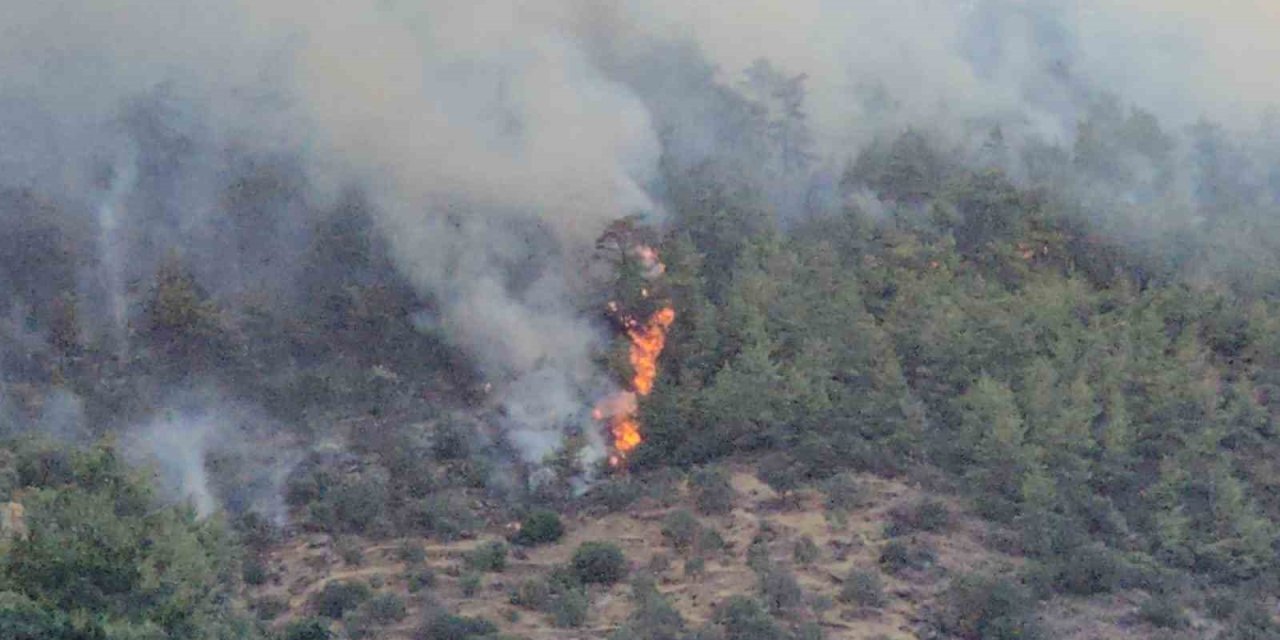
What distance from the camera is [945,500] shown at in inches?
1401

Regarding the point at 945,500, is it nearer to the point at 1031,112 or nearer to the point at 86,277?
the point at 86,277

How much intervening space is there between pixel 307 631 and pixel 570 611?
4.18 m

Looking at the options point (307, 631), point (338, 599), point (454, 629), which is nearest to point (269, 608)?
point (338, 599)

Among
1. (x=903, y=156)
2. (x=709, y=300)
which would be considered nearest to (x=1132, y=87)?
(x=903, y=156)

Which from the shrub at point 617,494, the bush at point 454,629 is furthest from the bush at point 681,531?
the bush at point 454,629

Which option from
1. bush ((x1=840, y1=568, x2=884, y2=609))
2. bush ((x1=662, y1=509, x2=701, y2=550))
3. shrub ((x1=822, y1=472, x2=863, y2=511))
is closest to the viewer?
bush ((x1=840, y1=568, x2=884, y2=609))

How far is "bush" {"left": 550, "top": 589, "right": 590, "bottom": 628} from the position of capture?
3017 cm

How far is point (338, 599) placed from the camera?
30.8m

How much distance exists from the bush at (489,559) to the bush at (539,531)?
43.3 inches

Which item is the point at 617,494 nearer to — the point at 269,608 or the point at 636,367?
the point at 636,367

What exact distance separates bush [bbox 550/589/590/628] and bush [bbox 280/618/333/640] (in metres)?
3.60

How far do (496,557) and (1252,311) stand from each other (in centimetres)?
1839

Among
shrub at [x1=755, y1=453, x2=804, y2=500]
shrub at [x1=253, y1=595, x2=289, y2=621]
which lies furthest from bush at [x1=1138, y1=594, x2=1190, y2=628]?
shrub at [x1=253, y1=595, x2=289, y2=621]

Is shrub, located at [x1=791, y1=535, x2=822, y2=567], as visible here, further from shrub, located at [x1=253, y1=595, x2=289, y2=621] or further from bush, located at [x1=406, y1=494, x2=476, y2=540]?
shrub, located at [x1=253, y1=595, x2=289, y2=621]
